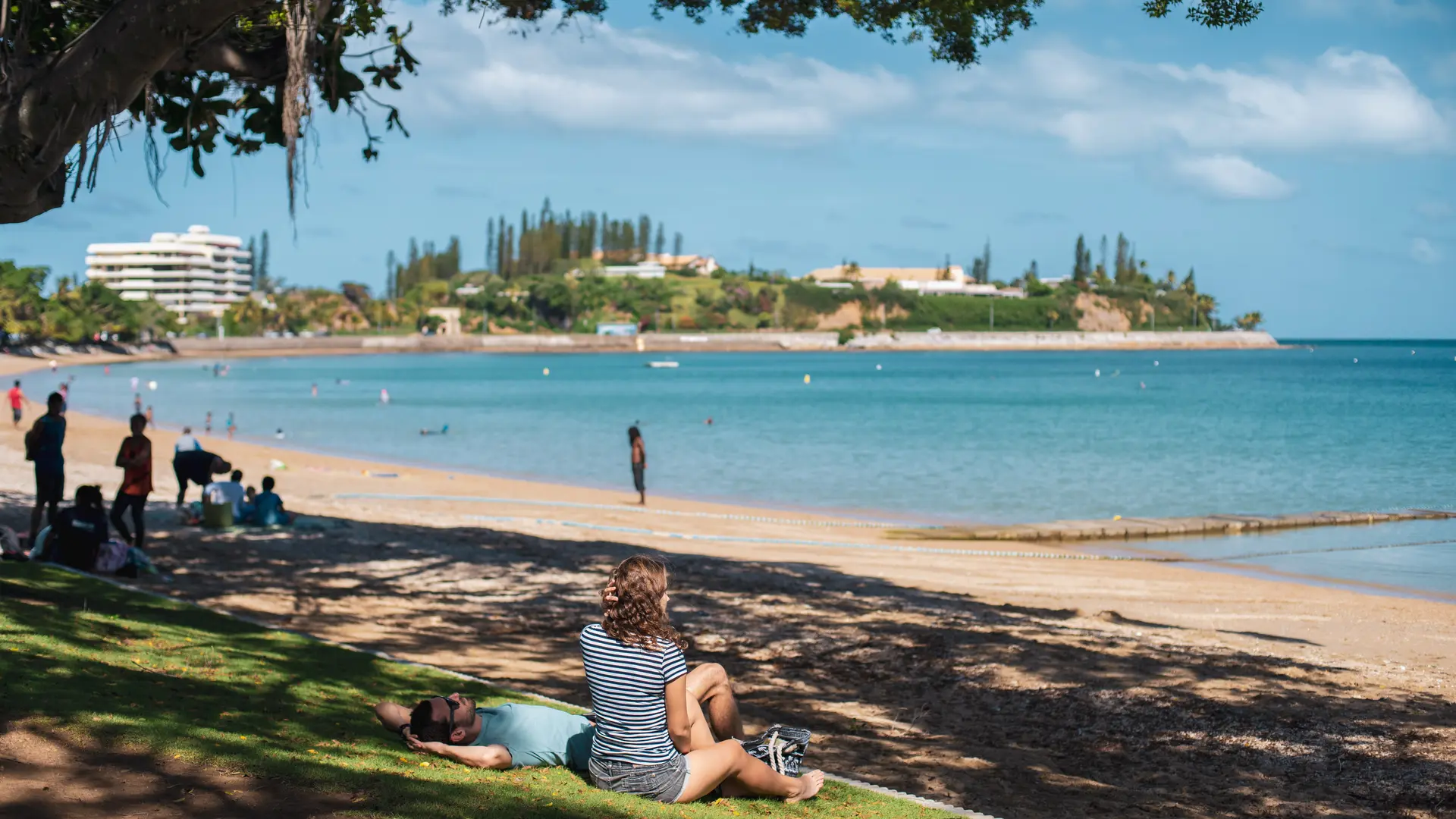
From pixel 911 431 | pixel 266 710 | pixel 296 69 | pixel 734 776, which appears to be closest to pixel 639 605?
pixel 734 776

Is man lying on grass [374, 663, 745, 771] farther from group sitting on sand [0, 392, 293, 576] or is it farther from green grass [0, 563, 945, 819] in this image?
group sitting on sand [0, 392, 293, 576]

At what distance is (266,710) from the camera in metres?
6.28

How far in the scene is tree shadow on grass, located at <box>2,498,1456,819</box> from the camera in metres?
6.88

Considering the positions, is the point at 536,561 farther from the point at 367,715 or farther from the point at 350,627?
the point at 367,715

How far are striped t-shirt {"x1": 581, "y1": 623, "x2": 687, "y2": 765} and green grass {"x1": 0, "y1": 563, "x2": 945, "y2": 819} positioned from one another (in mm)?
214

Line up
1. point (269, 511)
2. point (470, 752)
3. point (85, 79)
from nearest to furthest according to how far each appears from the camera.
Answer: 1. point (470, 752)
2. point (85, 79)
3. point (269, 511)

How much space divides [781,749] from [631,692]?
0.86 metres

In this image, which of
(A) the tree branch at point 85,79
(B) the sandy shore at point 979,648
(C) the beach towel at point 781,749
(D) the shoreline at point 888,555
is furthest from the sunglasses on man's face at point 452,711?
(D) the shoreline at point 888,555

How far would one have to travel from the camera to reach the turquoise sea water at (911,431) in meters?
30.2

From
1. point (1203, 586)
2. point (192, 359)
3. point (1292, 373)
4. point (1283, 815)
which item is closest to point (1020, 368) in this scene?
point (1292, 373)

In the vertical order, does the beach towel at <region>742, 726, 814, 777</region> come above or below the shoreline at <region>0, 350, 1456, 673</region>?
above

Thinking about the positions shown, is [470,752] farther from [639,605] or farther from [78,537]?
[78,537]

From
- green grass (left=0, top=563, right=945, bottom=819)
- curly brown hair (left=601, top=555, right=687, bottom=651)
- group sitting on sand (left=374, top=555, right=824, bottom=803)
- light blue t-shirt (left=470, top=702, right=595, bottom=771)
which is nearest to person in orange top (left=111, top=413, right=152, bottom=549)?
green grass (left=0, top=563, right=945, bottom=819)

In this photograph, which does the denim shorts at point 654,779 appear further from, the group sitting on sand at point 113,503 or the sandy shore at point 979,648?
the group sitting on sand at point 113,503
